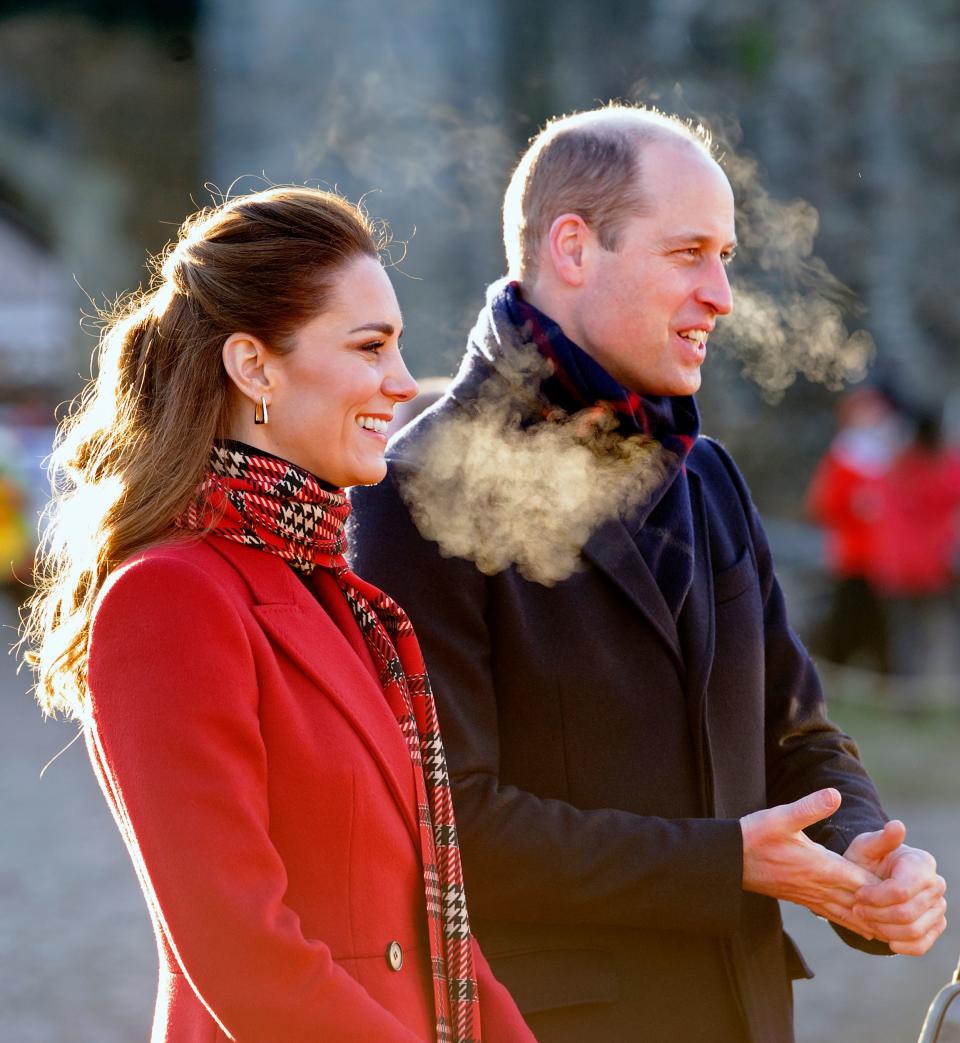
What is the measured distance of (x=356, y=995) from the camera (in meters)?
1.78

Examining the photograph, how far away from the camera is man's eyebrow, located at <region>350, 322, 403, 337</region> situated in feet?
6.70

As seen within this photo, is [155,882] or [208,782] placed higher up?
[208,782]

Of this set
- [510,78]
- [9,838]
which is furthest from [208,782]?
[510,78]

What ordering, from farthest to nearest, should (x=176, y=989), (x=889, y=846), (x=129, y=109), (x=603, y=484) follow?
1. (x=129, y=109)
2. (x=603, y=484)
3. (x=889, y=846)
4. (x=176, y=989)

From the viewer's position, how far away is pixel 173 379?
6.53ft

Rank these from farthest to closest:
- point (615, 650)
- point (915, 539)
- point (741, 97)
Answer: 1. point (741, 97)
2. point (915, 539)
3. point (615, 650)

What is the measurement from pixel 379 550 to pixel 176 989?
2.32 feet

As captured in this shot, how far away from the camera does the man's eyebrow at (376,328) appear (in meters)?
2.04

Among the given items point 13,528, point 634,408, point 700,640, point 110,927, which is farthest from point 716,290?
point 13,528

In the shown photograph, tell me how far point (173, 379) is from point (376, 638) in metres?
0.41

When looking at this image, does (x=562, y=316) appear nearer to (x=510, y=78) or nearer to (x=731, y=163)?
(x=731, y=163)

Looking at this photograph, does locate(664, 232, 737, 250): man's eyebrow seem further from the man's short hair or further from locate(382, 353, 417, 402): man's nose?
locate(382, 353, 417, 402): man's nose

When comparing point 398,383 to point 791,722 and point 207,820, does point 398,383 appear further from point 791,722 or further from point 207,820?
point 791,722

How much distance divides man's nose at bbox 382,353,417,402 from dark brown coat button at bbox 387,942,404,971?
26.0 inches
